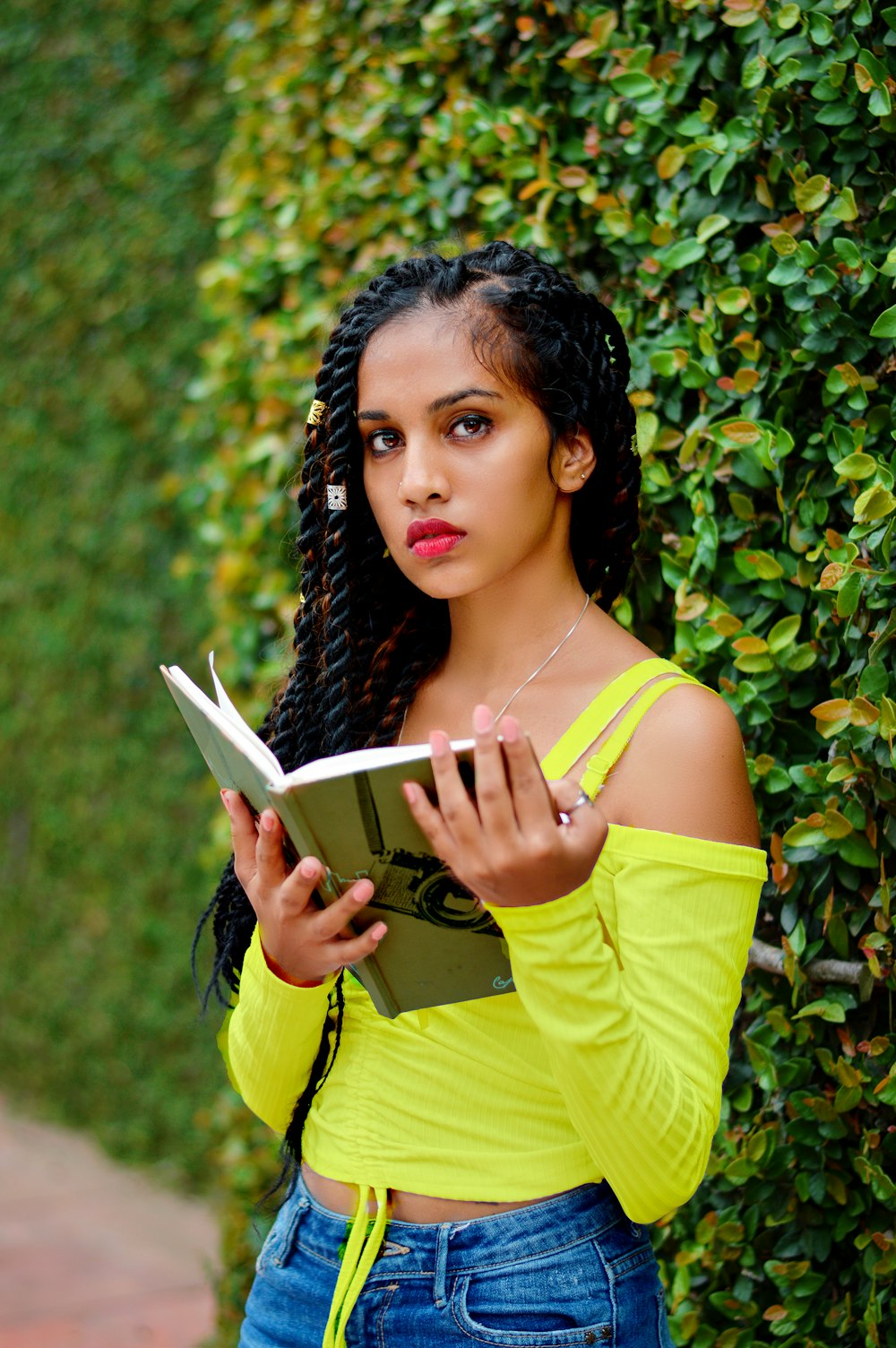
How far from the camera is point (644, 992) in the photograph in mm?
1344

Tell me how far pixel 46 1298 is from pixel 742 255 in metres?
3.35

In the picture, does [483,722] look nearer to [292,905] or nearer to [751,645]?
[292,905]

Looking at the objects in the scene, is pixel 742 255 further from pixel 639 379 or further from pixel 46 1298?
pixel 46 1298

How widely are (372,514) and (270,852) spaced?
569 millimetres

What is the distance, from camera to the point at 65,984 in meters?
4.79

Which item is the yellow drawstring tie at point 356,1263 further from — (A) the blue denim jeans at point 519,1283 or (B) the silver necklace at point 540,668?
(B) the silver necklace at point 540,668

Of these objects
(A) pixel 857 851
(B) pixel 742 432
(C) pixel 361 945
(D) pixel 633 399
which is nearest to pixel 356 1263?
(C) pixel 361 945

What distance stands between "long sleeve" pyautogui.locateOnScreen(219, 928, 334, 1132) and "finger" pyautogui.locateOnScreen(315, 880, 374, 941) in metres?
0.19

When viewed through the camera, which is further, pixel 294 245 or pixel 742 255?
pixel 294 245

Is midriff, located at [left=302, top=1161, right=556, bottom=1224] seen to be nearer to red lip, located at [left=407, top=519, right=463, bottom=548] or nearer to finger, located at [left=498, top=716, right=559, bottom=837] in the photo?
finger, located at [left=498, top=716, right=559, bottom=837]

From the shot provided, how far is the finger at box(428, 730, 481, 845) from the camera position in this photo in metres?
1.22

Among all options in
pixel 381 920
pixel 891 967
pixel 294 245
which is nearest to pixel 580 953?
pixel 381 920

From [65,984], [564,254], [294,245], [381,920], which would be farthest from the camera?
[65,984]

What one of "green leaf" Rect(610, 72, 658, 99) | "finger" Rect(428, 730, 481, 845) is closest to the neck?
"finger" Rect(428, 730, 481, 845)
